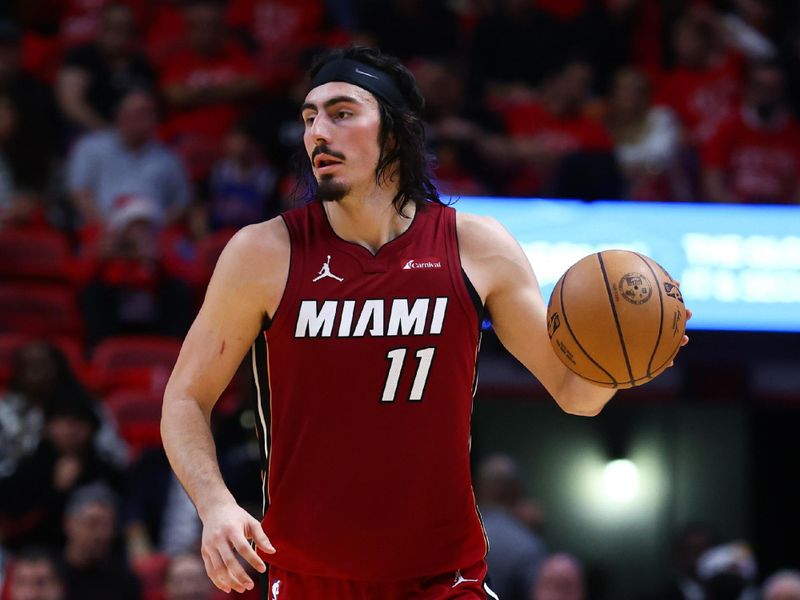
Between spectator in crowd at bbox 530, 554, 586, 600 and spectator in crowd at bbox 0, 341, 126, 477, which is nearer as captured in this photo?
spectator in crowd at bbox 530, 554, 586, 600

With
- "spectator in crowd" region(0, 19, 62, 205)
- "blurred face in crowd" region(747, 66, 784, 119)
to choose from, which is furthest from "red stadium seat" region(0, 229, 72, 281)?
"blurred face in crowd" region(747, 66, 784, 119)

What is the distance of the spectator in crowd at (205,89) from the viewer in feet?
37.0

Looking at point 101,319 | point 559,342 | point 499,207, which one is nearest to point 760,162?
point 499,207

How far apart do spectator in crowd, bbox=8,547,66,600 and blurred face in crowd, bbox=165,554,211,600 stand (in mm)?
566

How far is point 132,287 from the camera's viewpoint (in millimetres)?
→ 9422

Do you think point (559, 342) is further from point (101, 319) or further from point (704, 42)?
point (704, 42)

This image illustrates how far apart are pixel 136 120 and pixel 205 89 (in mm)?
957

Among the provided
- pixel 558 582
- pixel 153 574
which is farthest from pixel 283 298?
pixel 153 574

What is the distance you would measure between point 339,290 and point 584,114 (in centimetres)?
725

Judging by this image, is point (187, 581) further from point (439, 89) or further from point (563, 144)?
point (563, 144)

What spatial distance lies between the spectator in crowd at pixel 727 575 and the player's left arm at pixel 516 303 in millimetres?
4042

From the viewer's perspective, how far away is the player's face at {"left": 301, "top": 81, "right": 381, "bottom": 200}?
4.01m

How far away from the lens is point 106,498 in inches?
299

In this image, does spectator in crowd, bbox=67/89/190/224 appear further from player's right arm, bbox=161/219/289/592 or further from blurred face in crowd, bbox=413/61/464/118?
player's right arm, bbox=161/219/289/592
